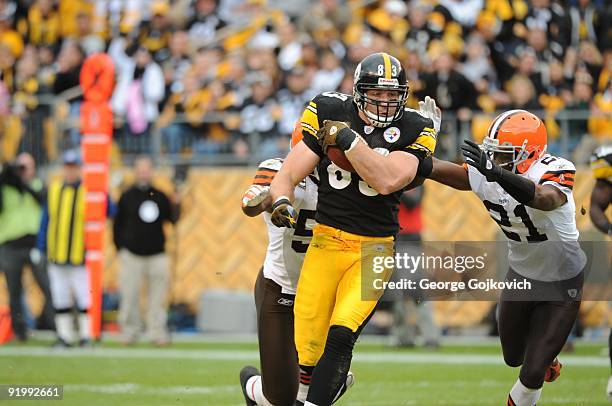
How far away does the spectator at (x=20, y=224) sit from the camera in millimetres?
12914

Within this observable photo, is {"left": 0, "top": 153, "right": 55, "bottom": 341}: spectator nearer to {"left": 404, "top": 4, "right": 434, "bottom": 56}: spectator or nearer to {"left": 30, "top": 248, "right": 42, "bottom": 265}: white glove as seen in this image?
{"left": 30, "top": 248, "right": 42, "bottom": 265}: white glove

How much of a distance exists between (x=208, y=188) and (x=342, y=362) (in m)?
8.18

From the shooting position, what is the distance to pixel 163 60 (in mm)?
14297

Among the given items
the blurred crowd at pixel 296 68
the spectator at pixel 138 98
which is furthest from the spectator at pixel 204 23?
the spectator at pixel 138 98

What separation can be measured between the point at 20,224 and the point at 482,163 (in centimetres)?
824

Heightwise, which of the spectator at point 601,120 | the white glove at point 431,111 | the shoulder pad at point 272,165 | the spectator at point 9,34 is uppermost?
the white glove at point 431,111

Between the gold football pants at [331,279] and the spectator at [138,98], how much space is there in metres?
7.87

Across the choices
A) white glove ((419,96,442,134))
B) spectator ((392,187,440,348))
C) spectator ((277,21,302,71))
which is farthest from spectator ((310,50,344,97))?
white glove ((419,96,442,134))

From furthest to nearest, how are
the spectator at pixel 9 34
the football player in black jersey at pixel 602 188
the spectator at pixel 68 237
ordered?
the spectator at pixel 9 34, the spectator at pixel 68 237, the football player in black jersey at pixel 602 188

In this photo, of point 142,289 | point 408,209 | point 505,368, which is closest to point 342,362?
point 505,368

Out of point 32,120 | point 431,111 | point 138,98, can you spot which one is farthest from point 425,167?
point 32,120

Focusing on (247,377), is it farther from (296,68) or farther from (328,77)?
(296,68)

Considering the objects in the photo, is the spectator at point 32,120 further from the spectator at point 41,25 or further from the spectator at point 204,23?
the spectator at point 204,23

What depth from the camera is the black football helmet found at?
19.0 feet
